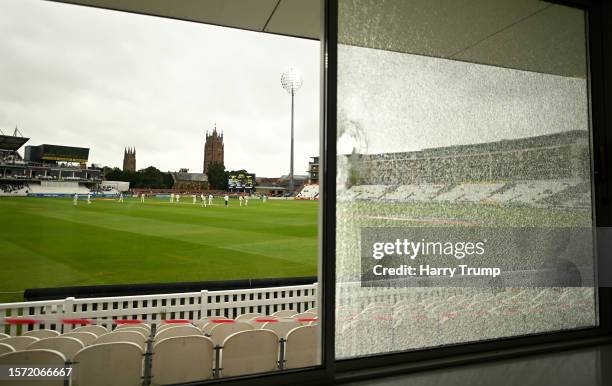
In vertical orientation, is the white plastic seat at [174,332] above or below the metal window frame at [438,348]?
below

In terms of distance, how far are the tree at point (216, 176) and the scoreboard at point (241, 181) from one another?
34 centimetres

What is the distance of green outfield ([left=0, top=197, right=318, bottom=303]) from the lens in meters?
20.5

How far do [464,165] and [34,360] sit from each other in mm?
1998

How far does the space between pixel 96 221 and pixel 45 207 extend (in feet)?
10.5

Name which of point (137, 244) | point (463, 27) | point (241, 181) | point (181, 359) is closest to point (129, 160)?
point (241, 181)

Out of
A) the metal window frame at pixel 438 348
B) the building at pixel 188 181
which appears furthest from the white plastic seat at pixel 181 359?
the building at pixel 188 181

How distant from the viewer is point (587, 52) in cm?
197

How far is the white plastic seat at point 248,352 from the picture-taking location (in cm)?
200

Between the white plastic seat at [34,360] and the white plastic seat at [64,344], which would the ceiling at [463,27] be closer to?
the white plastic seat at [34,360]

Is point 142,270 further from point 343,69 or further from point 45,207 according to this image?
point 343,69

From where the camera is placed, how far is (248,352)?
2.04 meters

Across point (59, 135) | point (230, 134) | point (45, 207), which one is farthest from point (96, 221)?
point (230, 134)

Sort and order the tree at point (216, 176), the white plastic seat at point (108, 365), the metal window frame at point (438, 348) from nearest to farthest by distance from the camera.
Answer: the metal window frame at point (438, 348), the white plastic seat at point (108, 365), the tree at point (216, 176)

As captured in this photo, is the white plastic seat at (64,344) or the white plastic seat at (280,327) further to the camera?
the white plastic seat at (280,327)
